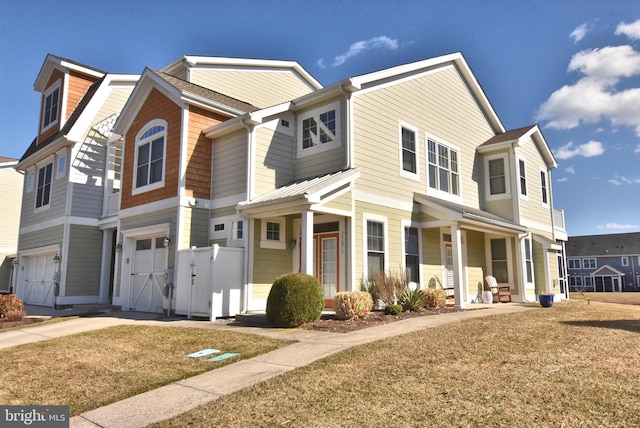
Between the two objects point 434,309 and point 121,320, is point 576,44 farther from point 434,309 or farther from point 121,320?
point 121,320

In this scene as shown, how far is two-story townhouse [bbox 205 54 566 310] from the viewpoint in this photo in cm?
1209

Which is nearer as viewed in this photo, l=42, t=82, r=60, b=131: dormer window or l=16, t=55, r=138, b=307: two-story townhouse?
l=16, t=55, r=138, b=307: two-story townhouse

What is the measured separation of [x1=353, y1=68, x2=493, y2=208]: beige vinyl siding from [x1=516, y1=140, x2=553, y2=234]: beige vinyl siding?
173cm

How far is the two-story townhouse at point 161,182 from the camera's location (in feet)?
42.8

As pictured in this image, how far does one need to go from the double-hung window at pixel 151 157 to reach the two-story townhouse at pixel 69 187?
3817mm

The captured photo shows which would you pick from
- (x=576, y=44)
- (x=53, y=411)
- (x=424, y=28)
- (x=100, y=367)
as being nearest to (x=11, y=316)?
(x=100, y=367)

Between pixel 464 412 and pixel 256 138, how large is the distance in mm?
9929

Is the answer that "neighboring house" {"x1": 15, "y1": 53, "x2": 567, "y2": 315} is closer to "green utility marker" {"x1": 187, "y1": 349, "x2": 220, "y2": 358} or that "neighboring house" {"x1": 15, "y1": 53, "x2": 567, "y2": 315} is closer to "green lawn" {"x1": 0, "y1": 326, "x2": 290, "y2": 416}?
"green lawn" {"x1": 0, "y1": 326, "x2": 290, "y2": 416}

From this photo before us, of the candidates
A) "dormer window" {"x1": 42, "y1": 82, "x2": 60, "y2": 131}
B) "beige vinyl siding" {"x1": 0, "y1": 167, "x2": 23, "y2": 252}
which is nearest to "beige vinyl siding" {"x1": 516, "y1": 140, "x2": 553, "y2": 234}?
"dormer window" {"x1": 42, "y1": 82, "x2": 60, "y2": 131}

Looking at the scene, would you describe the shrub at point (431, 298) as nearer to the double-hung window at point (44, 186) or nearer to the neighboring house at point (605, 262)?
the double-hung window at point (44, 186)

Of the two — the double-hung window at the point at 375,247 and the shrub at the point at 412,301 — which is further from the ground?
the double-hung window at the point at 375,247

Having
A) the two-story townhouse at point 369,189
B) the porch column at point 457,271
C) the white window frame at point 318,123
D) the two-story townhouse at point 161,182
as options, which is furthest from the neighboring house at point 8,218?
the porch column at point 457,271

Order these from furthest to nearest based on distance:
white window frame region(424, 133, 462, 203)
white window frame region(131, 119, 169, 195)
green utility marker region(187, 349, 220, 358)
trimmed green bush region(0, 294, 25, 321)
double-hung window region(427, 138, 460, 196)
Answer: double-hung window region(427, 138, 460, 196) → white window frame region(424, 133, 462, 203) → white window frame region(131, 119, 169, 195) → trimmed green bush region(0, 294, 25, 321) → green utility marker region(187, 349, 220, 358)

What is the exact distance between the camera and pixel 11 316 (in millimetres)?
12688
